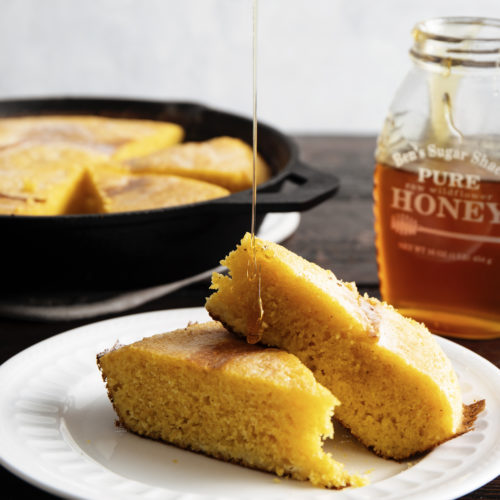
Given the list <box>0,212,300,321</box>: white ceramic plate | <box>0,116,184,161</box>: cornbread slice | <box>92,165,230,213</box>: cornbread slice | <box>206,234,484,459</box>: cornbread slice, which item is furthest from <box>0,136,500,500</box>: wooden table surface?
<box>0,116,184,161</box>: cornbread slice

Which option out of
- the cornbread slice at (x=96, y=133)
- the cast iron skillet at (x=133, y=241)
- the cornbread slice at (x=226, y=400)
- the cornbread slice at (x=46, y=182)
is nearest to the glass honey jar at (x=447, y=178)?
the cast iron skillet at (x=133, y=241)

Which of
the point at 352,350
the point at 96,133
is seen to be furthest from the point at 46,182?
the point at 352,350

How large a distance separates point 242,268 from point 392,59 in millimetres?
4120

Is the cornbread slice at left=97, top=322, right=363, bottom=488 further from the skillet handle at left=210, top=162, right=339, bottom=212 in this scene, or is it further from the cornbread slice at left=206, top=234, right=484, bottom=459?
the skillet handle at left=210, top=162, right=339, bottom=212

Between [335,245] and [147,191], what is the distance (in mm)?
466

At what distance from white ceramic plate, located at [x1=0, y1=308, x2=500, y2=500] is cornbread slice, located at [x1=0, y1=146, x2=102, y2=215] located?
614mm

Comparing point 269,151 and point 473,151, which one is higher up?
point 473,151

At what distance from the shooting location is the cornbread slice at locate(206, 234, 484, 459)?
1107mm

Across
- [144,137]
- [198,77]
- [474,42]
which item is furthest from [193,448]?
[198,77]

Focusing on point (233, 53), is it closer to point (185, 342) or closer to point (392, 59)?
point (392, 59)

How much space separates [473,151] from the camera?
142 centimetres

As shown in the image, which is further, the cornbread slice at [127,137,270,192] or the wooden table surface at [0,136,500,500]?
the cornbread slice at [127,137,270,192]

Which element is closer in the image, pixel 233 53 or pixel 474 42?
pixel 474 42

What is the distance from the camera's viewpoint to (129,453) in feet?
3.58
